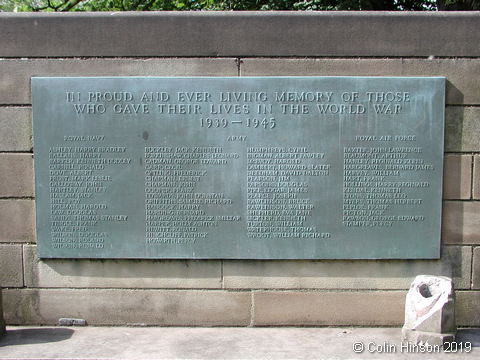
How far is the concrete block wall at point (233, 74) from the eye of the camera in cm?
526

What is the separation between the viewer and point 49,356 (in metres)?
4.70

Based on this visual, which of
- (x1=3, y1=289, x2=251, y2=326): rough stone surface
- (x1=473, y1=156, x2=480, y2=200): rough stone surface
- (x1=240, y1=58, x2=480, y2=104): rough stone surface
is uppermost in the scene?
(x1=240, y1=58, x2=480, y2=104): rough stone surface

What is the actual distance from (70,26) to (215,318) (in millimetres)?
3547

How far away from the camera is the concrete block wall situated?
5.26m

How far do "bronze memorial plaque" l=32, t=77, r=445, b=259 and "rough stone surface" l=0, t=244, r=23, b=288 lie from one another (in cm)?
32

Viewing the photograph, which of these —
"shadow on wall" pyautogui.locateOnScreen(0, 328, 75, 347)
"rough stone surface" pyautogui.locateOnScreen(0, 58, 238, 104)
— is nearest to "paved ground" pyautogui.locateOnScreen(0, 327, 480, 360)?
"shadow on wall" pyautogui.locateOnScreen(0, 328, 75, 347)

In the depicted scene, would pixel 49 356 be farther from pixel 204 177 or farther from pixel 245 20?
pixel 245 20

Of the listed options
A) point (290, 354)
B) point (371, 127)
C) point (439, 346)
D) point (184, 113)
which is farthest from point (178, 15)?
point (439, 346)

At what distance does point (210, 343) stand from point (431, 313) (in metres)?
2.18

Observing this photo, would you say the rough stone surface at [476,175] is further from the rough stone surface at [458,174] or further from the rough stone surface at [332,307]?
the rough stone surface at [332,307]

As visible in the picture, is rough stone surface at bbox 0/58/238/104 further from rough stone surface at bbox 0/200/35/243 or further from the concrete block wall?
rough stone surface at bbox 0/200/35/243

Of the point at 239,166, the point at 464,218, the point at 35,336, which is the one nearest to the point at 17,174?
the point at 35,336

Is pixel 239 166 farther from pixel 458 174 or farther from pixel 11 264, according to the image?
pixel 11 264

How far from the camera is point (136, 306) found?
551 cm
